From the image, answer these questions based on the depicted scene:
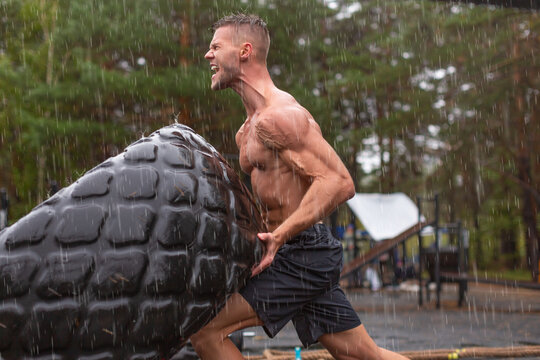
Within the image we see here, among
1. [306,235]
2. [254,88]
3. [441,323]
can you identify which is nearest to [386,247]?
[441,323]

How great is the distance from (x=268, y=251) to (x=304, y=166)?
32cm

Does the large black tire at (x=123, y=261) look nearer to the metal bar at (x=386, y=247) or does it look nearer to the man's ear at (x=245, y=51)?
the man's ear at (x=245, y=51)

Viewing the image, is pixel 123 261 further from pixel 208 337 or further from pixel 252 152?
pixel 252 152

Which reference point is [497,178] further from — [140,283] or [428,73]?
[140,283]

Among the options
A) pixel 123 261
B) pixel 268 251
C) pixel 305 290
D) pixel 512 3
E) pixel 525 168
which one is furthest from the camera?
pixel 525 168

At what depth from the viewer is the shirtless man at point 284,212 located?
7.14 feet

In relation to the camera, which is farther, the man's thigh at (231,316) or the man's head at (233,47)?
the man's head at (233,47)

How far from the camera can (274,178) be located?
2.34m

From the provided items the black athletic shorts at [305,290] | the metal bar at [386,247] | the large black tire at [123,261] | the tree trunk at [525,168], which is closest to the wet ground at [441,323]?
the metal bar at [386,247]

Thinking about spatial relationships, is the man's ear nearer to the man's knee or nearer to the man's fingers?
the man's fingers

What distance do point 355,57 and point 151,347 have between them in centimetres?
1501

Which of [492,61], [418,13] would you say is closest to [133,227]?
[492,61]

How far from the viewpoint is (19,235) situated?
5.62ft

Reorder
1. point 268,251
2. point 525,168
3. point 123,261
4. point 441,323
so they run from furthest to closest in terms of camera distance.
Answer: point 525,168, point 441,323, point 268,251, point 123,261
